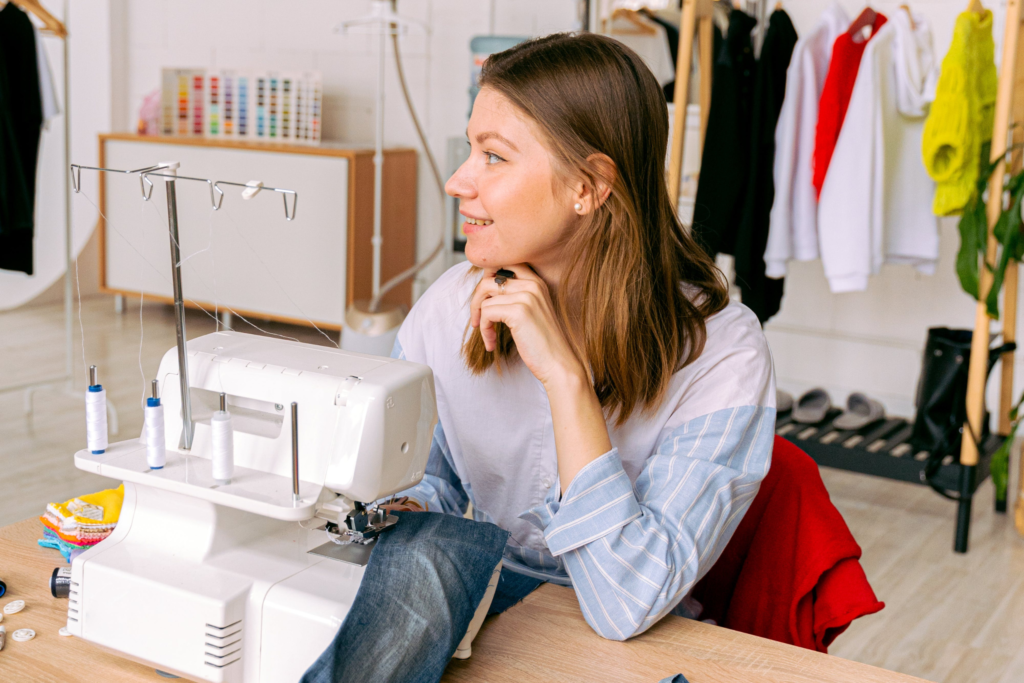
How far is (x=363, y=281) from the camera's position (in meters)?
4.86

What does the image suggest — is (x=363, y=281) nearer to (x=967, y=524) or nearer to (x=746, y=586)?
(x=967, y=524)

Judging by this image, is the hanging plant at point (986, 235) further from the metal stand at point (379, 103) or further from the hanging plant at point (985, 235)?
the metal stand at point (379, 103)

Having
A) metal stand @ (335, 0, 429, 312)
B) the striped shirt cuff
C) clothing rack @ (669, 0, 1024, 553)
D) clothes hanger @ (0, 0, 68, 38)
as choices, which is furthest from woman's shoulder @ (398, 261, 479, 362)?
metal stand @ (335, 0, 429, 312)

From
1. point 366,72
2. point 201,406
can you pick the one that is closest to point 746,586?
point 201,406

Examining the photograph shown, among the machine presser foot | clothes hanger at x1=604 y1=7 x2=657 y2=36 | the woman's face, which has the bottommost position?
the machine presser foot

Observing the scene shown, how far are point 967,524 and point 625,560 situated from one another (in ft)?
7.20

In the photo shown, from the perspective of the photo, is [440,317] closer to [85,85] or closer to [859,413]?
[859,413]

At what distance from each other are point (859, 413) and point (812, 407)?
16 cm

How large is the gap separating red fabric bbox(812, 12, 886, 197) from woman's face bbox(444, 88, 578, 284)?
6.86 feet

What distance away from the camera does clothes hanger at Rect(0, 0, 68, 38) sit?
3.24 meters

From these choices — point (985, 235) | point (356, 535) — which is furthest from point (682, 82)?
point (356, 535)

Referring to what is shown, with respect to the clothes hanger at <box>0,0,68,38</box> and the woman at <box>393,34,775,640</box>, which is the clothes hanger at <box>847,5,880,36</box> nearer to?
the woman at <box>393,34,775,640</box>

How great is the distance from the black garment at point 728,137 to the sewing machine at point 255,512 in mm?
2219

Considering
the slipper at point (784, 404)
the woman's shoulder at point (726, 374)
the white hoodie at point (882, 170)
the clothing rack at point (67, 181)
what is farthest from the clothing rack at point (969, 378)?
the clothing rack at point (67, 181)
